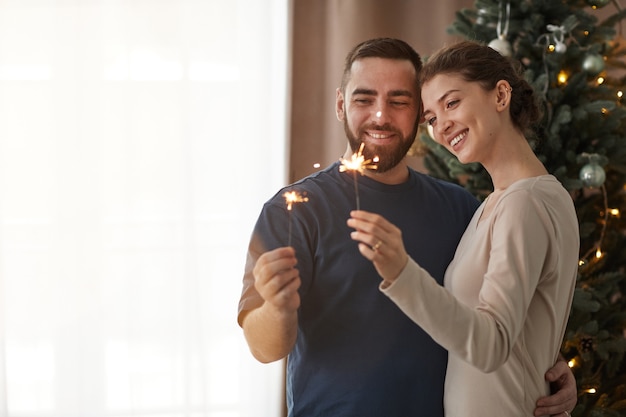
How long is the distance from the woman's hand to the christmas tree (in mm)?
1247

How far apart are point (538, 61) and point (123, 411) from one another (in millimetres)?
2067

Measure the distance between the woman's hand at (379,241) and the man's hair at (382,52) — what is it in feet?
1.49

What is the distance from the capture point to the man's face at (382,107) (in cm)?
128

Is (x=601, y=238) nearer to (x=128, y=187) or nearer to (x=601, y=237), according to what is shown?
(x=601, y=237)

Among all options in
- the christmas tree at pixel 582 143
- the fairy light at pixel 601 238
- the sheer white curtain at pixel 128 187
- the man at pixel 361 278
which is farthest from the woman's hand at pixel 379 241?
the sheer white curtain at pixel 128 187

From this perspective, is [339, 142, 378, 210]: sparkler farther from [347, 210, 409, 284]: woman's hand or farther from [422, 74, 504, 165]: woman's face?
[347, 210, 409, 284]: woman's hand

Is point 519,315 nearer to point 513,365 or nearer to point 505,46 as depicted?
point 513,365

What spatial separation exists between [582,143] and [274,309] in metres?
1.45

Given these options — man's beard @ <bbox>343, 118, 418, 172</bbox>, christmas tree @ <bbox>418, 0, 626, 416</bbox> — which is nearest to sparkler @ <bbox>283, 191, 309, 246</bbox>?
man's beard @ <bbox>343, 118, 418, 172</bbox>

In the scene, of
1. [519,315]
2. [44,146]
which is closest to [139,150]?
[44,146]

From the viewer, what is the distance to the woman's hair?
47.6 inches

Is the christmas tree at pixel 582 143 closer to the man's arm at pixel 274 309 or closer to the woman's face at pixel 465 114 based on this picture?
the woman's face at pixel 465 114

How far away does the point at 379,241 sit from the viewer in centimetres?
94

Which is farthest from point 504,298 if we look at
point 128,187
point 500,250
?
point 128,187
